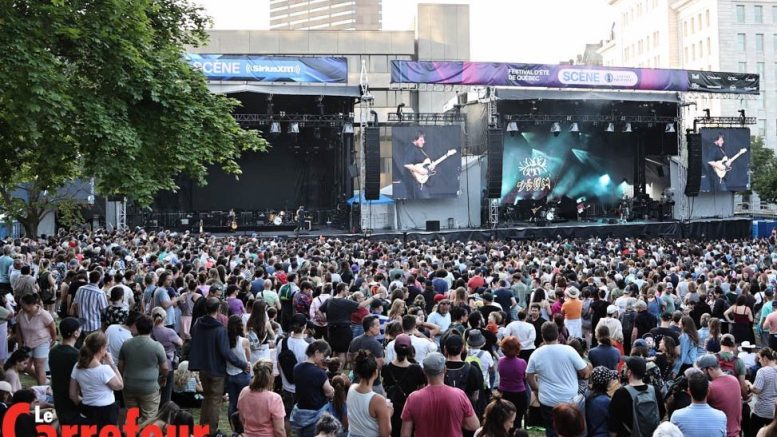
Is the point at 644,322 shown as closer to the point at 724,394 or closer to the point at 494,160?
the point at 724,394

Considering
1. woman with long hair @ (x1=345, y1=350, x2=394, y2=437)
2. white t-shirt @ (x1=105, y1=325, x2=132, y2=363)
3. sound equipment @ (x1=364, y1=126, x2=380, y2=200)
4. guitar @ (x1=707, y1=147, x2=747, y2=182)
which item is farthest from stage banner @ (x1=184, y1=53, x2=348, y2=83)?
woman with long hair @ (x1=345, y1=350, x2=394, y2=437)

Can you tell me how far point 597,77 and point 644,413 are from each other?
30276 millimetres

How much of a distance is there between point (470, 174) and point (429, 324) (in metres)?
28.1

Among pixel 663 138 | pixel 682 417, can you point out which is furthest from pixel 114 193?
pixel 663 138

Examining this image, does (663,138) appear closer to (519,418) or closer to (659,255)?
(659,255)

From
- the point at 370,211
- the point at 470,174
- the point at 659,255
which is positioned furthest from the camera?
the point at 470,174

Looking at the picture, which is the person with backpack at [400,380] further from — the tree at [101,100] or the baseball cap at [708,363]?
the tree at [101,100]

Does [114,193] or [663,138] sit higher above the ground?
[663,138]

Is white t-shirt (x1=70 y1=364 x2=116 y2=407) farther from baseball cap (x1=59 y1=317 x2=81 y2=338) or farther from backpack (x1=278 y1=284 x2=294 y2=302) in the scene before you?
backpack (x1=278 y1=284 x2=294 y2=302)

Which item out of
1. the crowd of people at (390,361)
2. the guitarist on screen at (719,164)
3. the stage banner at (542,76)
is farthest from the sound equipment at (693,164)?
the crowd of people at (390,361)

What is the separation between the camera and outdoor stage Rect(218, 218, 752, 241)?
33031 mm

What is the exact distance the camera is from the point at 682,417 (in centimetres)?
594

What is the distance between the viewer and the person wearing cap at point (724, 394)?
682 centimetres

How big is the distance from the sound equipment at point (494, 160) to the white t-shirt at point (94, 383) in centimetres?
2875
